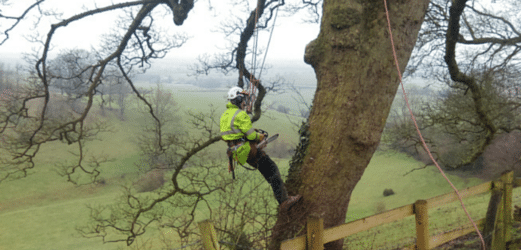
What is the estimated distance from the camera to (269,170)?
4168 millimetres

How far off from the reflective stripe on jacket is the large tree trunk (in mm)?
698

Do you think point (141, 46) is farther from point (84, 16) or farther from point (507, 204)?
point (507, 204)

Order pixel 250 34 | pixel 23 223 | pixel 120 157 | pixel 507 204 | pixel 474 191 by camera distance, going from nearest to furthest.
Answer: pixel 474 191, pixel 507 204, pixel 250 34, pixel 23 223, pixel 120 157

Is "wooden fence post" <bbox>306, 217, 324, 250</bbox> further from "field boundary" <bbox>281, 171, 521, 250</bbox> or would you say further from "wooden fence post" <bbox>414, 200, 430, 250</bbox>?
"wooden fence post" <bbox>414, 200, 430, 250</bbox>

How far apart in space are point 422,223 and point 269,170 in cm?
180

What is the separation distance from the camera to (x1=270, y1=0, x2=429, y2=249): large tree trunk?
3572 millimetres

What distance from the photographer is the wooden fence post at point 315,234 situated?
2561 millimetres

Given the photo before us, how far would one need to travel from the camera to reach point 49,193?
88.8 ft

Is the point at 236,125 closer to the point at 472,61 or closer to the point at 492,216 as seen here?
the point at 492,216

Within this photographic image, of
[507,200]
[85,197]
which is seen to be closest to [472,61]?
[507,200]

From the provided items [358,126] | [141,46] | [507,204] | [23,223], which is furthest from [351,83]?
[23,223]

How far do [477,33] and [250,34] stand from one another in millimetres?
6828

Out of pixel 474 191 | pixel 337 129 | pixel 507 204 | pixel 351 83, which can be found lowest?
pixel 507 204

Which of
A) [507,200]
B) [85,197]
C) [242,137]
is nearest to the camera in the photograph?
[242,137]
